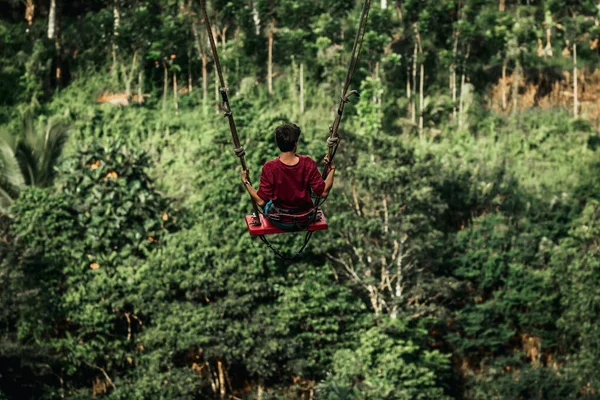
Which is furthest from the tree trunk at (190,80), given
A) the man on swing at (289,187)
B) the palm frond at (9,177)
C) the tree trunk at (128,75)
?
the man on swing at (289,187)

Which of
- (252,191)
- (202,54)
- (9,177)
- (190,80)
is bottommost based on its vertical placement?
(9,177)

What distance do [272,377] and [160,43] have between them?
28.5 ft

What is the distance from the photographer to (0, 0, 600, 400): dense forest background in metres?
19.4

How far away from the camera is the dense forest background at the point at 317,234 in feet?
63.7

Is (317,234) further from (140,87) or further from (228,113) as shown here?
(228,113)

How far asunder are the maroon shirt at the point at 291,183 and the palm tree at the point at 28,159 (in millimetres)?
12709

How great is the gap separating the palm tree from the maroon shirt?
12.7 m

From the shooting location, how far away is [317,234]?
65.0 ft

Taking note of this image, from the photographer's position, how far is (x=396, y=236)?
19875 millimetres

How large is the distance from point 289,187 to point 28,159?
13.3m

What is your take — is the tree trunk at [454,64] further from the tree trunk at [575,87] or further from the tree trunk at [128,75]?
the tree trunk at [128,75]

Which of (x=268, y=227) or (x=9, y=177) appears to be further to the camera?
(x=9, y=177)

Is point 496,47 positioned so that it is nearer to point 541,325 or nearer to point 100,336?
point 541,325

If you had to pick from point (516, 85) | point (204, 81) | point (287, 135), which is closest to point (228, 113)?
point (287, 135)
